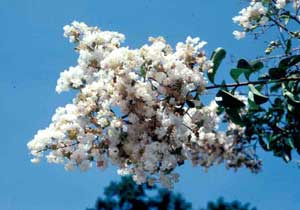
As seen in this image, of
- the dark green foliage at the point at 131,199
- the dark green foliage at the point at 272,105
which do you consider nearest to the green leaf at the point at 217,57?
the dark green foliage at the point at 272,105

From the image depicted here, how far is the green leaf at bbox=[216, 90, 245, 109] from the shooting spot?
84.4 inches

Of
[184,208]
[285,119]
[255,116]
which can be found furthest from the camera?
[184,208]

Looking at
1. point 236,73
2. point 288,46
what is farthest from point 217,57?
point 288,46

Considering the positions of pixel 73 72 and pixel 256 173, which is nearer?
pixel 73 72

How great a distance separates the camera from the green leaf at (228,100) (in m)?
2.14

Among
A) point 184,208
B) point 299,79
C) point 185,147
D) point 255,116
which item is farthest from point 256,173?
point 184,208

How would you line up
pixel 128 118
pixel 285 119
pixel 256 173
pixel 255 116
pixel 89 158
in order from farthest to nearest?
pixel 256 173, pixel 255 116, pixel 285 119, pixel 89 158, pixel 128 118

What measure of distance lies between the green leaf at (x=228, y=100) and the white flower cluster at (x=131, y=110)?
0.29ft

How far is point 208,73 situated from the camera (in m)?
2.08

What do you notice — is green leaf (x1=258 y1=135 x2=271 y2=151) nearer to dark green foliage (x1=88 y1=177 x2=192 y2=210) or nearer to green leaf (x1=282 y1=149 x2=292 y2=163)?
green leaf (x1=282 y1=149 x2=292 y2=163)

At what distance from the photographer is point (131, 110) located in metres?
1.86

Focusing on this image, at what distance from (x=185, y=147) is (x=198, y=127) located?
4.2 inches

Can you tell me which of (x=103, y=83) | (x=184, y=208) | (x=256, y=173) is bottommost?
(x=103, y=83)

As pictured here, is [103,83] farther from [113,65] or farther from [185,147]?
[185,147]
